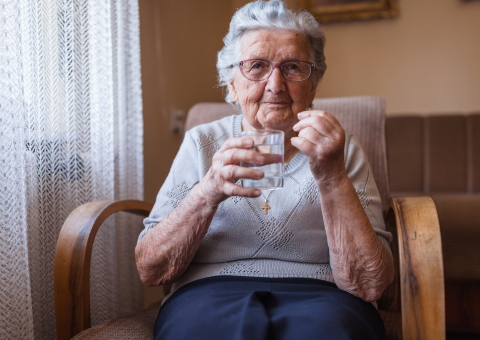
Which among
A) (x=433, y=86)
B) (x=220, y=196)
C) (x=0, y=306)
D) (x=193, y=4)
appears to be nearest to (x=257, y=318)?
(x=220, y=196)

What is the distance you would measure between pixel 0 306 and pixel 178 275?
438 mm

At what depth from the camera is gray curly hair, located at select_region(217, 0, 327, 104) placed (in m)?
1.21

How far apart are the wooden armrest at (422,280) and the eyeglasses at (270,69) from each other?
0.48 metres

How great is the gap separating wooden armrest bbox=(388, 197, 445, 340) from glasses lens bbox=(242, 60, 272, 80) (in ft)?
1.71

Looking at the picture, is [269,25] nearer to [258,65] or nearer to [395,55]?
[258,65]

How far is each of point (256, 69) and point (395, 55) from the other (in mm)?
2248

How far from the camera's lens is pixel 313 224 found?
3.96ft

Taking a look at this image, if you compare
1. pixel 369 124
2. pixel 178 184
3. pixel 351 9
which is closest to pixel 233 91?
pixel 178 184

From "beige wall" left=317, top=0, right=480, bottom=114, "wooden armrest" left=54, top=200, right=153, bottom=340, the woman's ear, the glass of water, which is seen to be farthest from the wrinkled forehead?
"beige wall" left=317, top=0, right=480, bottom=114

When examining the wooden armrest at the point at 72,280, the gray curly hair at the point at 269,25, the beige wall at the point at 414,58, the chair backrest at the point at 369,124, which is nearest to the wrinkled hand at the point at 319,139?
the gray curly hair at the point at 269,25

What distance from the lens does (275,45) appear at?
120 cm

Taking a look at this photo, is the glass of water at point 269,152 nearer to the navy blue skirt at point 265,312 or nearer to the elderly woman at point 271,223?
the elderly woman at point 271,223

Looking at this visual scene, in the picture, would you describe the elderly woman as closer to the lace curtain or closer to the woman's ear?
the woman's ear

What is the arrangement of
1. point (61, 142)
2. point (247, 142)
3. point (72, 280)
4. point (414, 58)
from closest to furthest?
point (247, 142) < point (72, 280) < point (61, 142) < point (414, 58)
